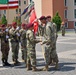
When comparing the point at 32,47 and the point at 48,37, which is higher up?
the point at 48,37

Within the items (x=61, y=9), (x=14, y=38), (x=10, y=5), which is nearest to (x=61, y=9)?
(x=61, y=9)

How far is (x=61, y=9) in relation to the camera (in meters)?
76.8

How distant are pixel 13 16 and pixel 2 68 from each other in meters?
81.2

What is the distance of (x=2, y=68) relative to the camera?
11688 mm

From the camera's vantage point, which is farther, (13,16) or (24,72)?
(13,16)

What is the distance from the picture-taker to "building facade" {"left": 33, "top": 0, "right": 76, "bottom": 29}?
7431cm

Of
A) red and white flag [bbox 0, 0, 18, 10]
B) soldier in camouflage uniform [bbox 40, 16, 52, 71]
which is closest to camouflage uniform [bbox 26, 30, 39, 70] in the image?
soldier in camouflage uniform [bbox 40, 16, 52, 71]

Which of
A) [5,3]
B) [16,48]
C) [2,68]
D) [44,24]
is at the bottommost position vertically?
[2,68]

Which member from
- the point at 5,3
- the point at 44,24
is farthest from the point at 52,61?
the point at 5,3

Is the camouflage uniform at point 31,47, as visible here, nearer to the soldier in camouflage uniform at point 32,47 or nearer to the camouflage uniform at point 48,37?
the soldier in camouflage uniform at point 32,47

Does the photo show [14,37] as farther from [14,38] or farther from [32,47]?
[32,47]

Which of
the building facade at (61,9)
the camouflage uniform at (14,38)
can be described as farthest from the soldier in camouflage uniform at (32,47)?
the building facade at (61,9)

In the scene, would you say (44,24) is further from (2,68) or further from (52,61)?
(2,68)

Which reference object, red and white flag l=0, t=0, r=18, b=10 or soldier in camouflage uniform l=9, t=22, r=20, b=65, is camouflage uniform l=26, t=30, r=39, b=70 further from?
red and white flag l=0, t=0, r=18, b=10
